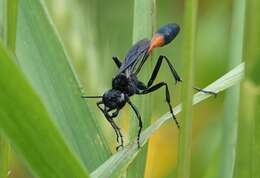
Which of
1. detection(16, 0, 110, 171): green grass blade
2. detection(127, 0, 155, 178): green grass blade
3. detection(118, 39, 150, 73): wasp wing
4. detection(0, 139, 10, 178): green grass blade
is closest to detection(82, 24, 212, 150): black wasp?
detection(118, 39, 150, 73): wasp wing

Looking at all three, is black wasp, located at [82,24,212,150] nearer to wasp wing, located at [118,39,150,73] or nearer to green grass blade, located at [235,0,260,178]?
wasp wing, located at [118,39,150,73]

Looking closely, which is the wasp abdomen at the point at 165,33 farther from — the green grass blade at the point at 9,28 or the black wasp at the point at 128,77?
the green grass blade at the point at 9,28

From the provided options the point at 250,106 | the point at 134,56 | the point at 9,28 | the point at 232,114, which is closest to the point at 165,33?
the point at 134,56

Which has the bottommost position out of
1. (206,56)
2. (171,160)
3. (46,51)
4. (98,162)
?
(171,160)

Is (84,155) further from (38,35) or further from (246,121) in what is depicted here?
(246,121)

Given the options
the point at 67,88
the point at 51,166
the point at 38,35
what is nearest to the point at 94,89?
the point at 67,88

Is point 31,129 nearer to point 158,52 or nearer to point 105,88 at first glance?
point 105,88
